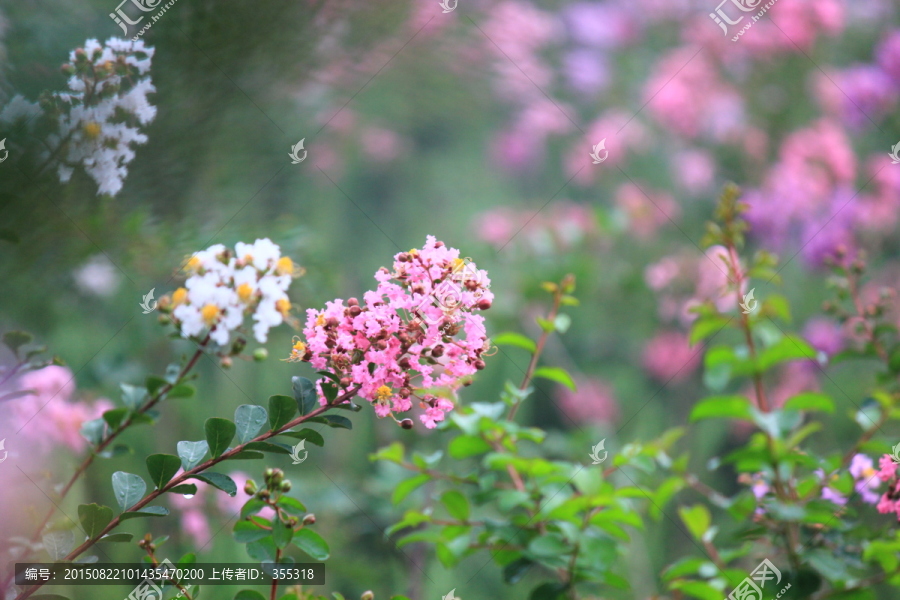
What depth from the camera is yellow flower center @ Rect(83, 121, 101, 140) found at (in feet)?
1.21

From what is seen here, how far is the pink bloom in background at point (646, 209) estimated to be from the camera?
1.20m

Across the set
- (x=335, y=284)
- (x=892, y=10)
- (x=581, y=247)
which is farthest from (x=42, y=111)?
(x=892, y=10)

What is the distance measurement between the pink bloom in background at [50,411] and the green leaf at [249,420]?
0.89 ft

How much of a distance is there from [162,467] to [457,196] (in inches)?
45.9

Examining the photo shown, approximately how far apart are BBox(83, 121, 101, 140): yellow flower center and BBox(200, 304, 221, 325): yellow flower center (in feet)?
0.51

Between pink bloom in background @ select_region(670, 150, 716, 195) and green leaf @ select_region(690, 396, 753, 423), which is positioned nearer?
green leaf @ select_region(690, 396, 753, 423)

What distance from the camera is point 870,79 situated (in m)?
1.08

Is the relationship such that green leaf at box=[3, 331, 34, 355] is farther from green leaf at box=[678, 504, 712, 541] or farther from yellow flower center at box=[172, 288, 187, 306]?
green leaf at box=[678, 504, 712, 541]

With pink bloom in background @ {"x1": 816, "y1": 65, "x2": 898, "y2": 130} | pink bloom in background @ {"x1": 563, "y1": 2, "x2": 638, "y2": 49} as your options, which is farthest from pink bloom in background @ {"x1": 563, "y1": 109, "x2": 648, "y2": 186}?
pink bloom in background @ {"x1": 816, "y1": 65, "x2": 898, "y2": 130}

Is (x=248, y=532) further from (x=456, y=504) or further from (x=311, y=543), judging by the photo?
(x=456, y=504)

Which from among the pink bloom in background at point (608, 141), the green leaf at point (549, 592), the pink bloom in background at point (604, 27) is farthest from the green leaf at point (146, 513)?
the pink bloom in background at point (604, 27)
